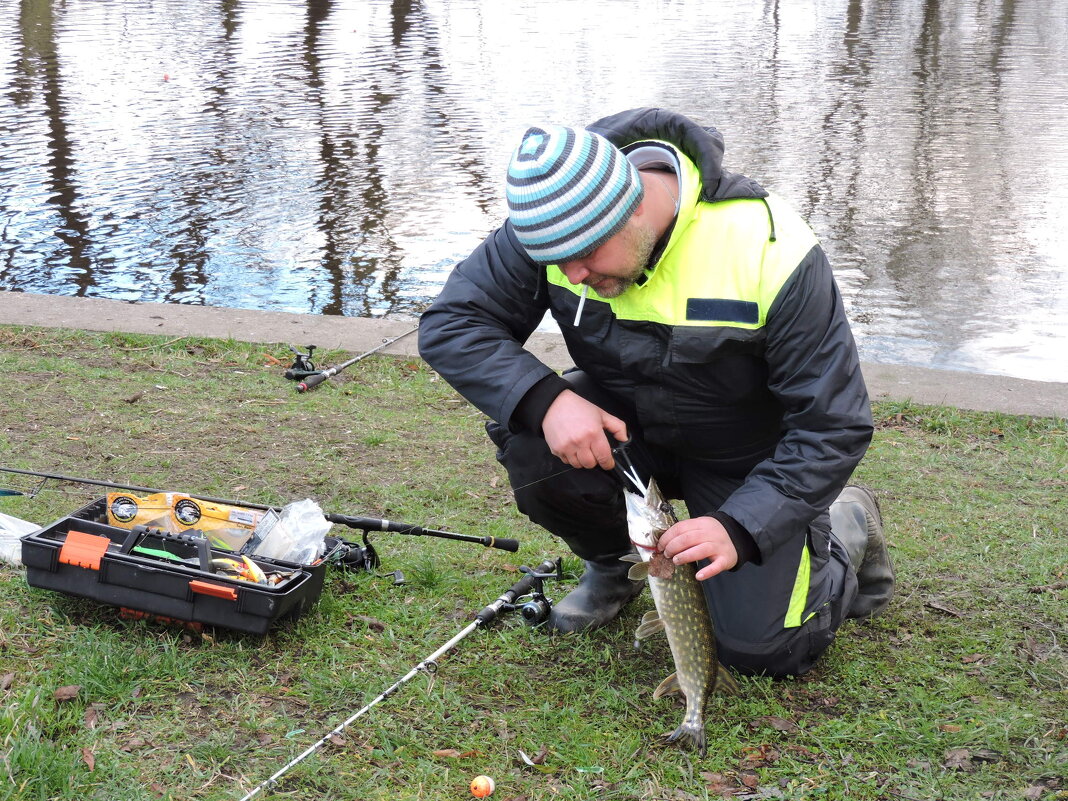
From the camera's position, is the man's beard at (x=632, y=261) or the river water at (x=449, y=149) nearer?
the man's beard at (x=632, y=261)

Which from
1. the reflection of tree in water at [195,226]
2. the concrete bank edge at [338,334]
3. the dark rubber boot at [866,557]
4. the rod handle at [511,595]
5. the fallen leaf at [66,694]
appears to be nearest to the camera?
the fallen leaf at [66,694]

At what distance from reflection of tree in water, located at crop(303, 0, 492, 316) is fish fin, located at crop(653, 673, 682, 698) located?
482 centimetres

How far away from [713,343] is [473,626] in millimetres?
1154

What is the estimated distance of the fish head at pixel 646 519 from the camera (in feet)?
9.62

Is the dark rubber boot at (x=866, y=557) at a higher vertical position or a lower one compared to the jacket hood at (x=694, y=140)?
lower

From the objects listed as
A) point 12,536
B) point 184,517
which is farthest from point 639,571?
point 12,536

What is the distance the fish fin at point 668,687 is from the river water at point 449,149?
13.7ft

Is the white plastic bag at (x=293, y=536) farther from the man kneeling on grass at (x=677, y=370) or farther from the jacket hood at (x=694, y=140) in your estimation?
the jacket hood at (x=694, y=140)

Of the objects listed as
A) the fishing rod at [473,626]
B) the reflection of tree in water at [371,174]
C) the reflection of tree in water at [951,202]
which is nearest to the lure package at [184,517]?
the fishing rod at [473,626]

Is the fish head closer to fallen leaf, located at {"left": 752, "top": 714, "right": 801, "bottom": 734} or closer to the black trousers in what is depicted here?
the black trousers

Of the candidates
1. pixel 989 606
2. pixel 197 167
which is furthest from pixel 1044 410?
pixel 197 167

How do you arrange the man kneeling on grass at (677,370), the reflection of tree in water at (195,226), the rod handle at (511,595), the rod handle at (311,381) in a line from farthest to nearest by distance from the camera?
the reflection of tree in water at (195,226), the rod handle at (311,381), the rod handle at (511,595), the man kneeling on grass at (677,370)

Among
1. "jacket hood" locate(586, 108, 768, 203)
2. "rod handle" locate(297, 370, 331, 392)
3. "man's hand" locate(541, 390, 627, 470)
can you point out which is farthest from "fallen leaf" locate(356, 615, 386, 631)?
"rod handle" locate(297, 370, 331, 392)

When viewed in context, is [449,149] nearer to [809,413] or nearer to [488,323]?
[488,323]
